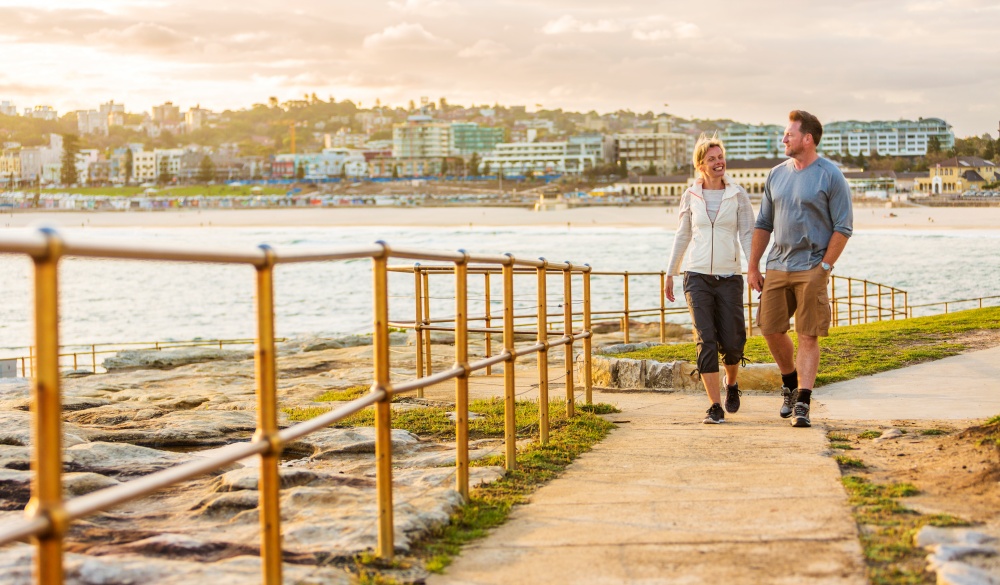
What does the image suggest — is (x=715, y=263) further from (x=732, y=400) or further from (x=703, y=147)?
(x=732, y=400)

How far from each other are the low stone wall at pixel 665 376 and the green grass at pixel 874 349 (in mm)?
452

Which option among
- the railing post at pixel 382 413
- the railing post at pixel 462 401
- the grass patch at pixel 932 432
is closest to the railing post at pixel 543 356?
the railing post at pixel 462 401

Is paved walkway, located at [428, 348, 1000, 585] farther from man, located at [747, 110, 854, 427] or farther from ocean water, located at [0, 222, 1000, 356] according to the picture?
ocean water, located at [0, 222, 1000, 356]

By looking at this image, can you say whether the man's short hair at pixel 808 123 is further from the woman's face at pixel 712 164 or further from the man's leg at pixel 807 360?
the man's leg at pixel 807 360

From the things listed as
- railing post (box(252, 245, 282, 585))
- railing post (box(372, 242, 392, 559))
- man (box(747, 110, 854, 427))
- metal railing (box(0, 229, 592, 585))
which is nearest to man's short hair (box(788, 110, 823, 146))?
man (box(747, 110, 854, 427))

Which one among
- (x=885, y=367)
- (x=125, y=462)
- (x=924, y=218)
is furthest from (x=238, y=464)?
(x=924, y=218)

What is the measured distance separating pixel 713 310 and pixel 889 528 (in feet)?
11.5

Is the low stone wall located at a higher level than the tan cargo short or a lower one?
lower

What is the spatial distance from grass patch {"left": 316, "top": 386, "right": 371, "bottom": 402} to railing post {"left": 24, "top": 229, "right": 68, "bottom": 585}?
25.8 ft

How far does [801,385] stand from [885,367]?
368 cm

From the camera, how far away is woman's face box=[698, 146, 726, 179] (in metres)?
7.62

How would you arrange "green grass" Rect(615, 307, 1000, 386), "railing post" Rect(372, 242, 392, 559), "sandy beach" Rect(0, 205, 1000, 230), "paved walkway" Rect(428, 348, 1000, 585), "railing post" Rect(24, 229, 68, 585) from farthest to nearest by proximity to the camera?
"sandy beach" Rect(0, 205, 1000, 230) < "green grass" Rect(615, 307, 1000, 386) < "railing post" Rect(372, 242, 392, 559) < "paved walkway" Rect(428, 348, 1000, 585) < "railing post" Rect(24, 229, 68, 585)

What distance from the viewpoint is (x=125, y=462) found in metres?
6.33

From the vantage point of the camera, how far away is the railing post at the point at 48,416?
238 cm
